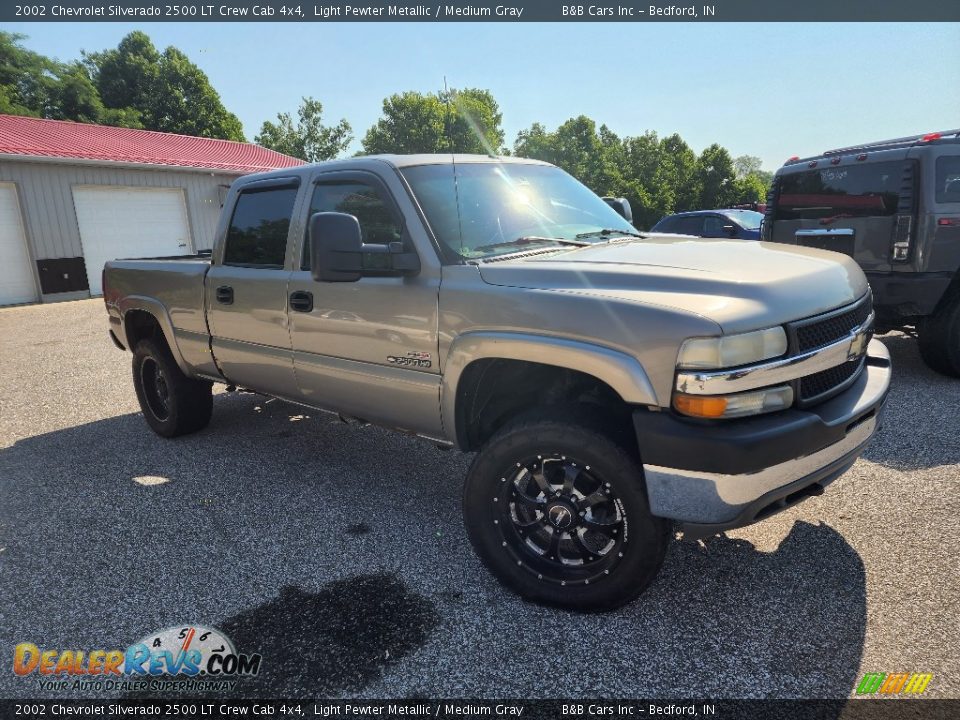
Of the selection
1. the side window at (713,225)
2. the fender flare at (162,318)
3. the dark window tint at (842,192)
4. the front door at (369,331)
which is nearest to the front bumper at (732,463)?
the front door at (369,331)

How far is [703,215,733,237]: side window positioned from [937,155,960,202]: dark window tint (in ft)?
18.8

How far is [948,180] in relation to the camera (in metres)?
5.53

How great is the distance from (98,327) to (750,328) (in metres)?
12.3

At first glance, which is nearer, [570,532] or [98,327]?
[570,532]

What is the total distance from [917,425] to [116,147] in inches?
821

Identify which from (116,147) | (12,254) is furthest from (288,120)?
(12,254)

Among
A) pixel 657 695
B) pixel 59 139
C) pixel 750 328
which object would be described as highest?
pixel 59 139

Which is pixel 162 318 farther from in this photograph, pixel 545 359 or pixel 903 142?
pixel 903 142

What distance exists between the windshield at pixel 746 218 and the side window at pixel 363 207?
9.52 metres

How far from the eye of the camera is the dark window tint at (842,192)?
5730mm

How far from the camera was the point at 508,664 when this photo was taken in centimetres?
234

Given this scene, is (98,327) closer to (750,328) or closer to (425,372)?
(425,372)

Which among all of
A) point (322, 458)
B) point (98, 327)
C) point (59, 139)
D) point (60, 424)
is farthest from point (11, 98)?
point (322, 458)

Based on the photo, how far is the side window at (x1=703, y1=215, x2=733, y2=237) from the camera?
11.4m
